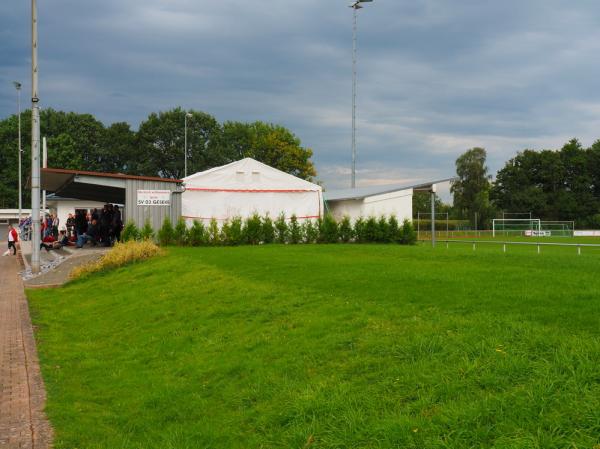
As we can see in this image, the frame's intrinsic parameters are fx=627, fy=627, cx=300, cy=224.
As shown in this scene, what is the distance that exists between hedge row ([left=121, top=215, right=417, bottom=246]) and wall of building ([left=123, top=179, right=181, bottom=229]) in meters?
0.59

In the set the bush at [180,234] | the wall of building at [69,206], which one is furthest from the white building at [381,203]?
the wall of building at [69,206]

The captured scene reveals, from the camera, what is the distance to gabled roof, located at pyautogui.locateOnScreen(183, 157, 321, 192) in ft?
89.1

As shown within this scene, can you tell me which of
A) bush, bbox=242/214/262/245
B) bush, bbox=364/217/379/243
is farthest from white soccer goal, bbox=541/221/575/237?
bush, bbox=242/214/262/245

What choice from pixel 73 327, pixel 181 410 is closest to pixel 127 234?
pixel 73 327

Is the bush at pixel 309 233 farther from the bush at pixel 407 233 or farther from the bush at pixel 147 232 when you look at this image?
the bush at pixel 147 232

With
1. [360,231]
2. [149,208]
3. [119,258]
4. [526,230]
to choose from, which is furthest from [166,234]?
[526,230]

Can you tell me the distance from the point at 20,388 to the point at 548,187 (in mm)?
78732

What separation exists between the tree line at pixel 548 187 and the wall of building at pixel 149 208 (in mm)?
51619

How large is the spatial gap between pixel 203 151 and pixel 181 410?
7059 cm

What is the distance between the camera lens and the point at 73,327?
37.9 feet

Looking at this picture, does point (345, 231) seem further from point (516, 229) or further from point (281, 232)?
point (516, 229)

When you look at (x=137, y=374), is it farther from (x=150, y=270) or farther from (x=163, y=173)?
(x=163, y=173)

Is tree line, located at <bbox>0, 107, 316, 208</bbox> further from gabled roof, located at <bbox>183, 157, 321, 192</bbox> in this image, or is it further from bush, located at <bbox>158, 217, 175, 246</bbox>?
bush, located at <bbox>158, 217, 175, 246</bbox>

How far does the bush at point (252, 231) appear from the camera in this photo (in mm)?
24992
